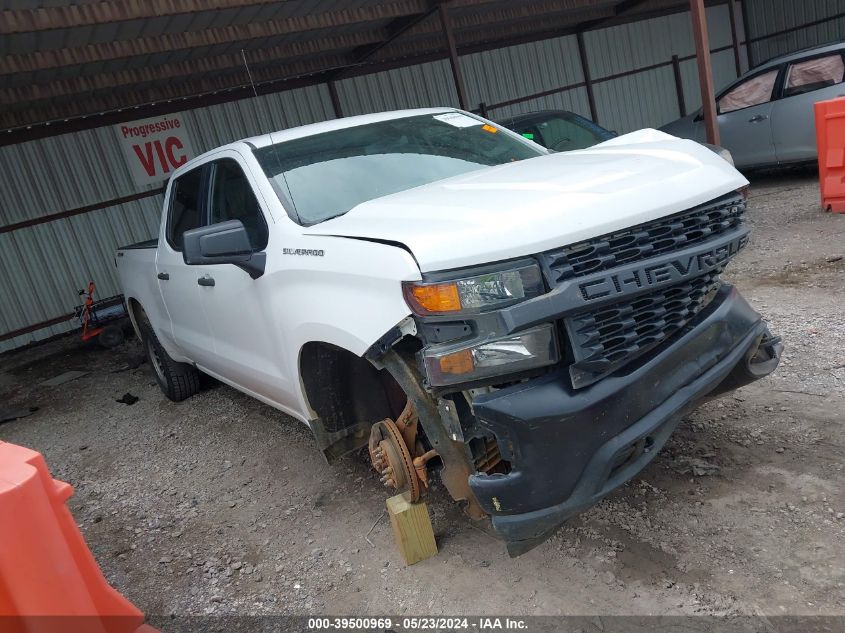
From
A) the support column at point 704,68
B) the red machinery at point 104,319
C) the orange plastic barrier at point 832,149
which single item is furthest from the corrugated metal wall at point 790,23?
the red machinery at point 104,319

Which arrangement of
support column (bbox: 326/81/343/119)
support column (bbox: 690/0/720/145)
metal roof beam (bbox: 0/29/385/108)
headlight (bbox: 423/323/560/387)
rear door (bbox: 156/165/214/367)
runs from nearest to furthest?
headlight (bbox: 423/323/560/387)
rear door (bbox: 156/165/214/367)
support column (bbox: 690/0/720/145)
metal roof beam (bbox: 0/29/385/108)
support column (bbox: 326/81/343/119)

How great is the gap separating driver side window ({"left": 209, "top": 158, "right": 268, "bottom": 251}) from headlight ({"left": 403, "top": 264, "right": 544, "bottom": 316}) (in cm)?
134

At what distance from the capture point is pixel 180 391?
580 cm

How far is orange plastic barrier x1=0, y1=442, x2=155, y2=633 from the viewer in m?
1.59

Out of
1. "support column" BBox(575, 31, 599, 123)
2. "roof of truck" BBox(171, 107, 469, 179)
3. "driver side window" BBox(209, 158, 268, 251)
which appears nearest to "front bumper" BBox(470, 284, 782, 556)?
"driver side window" BBox(209, 158, 268, 251)

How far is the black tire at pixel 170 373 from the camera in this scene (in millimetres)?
5676

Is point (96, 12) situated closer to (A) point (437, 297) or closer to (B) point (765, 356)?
(A) point (437, 297)

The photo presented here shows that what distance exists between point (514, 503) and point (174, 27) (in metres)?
7.16

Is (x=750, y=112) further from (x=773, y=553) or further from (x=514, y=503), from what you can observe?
(x=514, y=503)

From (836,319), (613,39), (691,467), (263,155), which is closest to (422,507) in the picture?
(691,467)

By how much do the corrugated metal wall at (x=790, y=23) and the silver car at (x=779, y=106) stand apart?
10.5m

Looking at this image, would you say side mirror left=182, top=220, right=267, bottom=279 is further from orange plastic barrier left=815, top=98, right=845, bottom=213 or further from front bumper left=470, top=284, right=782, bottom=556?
orange plastic barrier left=815, top=98, right=845, bottom=213

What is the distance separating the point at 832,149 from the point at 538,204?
5892 millimetres

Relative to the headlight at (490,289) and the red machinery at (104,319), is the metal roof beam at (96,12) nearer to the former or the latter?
the red machinery at (104,319)
